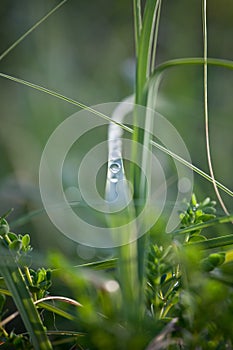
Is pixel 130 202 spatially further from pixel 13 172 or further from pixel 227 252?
pixel 13 172

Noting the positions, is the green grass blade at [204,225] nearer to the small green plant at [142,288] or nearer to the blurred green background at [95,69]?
the small green plant at [142,288]

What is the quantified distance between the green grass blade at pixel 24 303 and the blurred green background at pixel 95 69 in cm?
107

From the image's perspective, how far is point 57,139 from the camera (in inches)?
60.5

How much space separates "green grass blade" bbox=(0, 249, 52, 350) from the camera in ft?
1.41

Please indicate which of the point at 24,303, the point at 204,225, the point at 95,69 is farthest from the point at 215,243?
the point at 95,69

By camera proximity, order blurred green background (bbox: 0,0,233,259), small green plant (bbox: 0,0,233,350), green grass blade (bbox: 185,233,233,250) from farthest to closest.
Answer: blurred green background (bbox: 0,0,233,259), green grass blade (bbox: 185,233,233,250), small green plant (bbox: 0,0,233,350)

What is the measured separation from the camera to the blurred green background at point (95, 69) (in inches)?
63.5

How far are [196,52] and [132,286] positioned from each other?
156 centimetres

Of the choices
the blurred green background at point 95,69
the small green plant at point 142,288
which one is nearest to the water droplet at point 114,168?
the small green plant at point 142,288

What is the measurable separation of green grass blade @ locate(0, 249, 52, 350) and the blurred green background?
107 cm

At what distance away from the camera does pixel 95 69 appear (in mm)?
1942

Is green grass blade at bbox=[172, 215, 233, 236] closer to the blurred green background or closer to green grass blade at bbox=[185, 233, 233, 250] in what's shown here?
green grass blade at bbox=[185, 233, 233, 250]

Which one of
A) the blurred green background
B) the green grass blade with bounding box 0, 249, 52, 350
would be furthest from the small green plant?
the blurred green background

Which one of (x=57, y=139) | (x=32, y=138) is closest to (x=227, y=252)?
(x=57, y=139)
